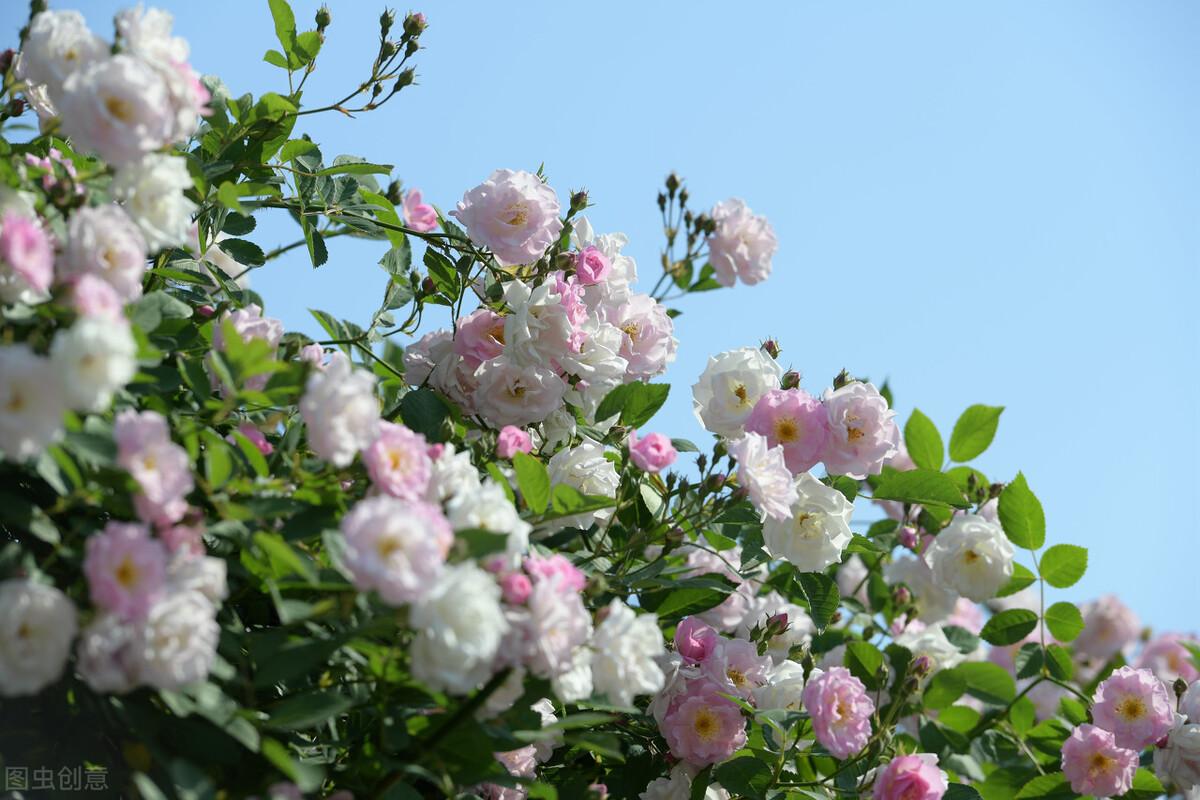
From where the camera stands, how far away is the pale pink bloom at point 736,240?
7.84ft

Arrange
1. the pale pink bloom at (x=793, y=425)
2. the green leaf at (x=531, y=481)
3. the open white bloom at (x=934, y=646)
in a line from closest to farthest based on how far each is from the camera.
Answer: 1. the green leaf at (x=531, y=481)
2. the pale pink bloom at (x=793, y=425)
3. the open white bloom at (x=934, y=646)

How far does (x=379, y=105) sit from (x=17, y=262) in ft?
3.51

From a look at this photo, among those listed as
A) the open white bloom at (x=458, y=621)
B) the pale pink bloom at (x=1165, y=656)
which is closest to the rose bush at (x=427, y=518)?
the open white bloom at (x=458, y=621)

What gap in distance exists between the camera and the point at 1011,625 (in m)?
2.35

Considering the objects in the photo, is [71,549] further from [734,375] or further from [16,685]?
[734,375]

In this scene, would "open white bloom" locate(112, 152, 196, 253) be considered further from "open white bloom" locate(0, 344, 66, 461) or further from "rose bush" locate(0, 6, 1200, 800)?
"open white bloom" locate(0, 344, 66, 461)

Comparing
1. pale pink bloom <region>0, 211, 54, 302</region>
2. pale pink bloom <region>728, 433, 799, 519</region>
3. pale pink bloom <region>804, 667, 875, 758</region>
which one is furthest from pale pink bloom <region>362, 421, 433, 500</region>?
pale pink bloom <region>804, 667, 875, 758</region>

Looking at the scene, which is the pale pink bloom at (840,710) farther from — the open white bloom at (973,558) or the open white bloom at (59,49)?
the open white bloom at (59,49)

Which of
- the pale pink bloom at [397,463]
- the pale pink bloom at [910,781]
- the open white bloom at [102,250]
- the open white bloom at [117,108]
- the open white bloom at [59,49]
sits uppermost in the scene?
the open white bloom at [59,49]

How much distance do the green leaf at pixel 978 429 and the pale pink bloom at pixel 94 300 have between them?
5.88 feet

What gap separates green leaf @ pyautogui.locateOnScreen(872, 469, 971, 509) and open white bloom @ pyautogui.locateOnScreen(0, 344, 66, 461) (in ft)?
4.94

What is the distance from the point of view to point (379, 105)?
2152 mm

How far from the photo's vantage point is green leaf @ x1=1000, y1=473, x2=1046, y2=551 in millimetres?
2264

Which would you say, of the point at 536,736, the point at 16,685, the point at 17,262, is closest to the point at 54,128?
the point at 17,262
